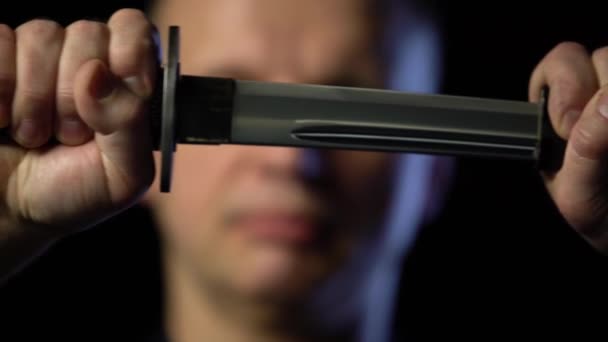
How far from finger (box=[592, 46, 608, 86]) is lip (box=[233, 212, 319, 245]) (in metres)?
0.33

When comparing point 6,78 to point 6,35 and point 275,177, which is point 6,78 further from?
point 275,177

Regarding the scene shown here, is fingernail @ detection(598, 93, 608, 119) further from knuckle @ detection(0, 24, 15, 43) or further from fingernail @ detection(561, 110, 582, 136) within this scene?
knuckle @ detection(0, 24, 15, 43)

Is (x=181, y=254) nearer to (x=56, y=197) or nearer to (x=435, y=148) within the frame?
(x=56, y=197)

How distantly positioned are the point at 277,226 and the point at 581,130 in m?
0.35

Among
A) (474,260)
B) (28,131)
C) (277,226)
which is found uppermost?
(28,131)

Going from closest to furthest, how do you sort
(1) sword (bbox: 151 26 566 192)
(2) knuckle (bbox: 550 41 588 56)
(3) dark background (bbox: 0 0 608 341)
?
1. (1) sword (bbox: 151 26 566 192)
2. (2) knuckle (bbox: 550 41 588 56)
3. (3) dark background (bbox: 0 0 608 341)

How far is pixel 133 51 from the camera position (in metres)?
0.43

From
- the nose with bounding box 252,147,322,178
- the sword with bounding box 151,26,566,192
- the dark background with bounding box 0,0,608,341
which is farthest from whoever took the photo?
the dark background with bounding box 0,0,608,341

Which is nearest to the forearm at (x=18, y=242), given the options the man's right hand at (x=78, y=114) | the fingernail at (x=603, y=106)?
the man's right hand at (x=78, y=114)

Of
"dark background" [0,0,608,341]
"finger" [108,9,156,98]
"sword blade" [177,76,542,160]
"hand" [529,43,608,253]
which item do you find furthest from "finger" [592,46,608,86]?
"dark background" [0,0,608,341]

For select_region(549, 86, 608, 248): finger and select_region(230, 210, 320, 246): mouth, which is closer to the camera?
select_region(549, 86, 608, 248): finger

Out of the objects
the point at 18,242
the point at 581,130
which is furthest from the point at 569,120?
the point at 18,242

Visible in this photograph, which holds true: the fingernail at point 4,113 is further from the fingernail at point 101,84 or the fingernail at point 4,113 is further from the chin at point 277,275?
the chin at point 277,275

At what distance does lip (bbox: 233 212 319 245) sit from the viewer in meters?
0.73
